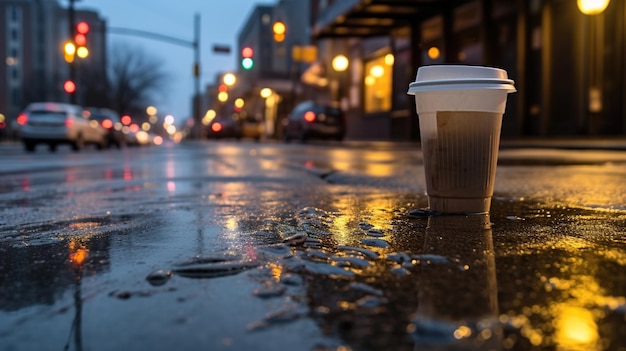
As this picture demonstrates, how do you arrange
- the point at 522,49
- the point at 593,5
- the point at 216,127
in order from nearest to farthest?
1. the point at 593,5
2. the point at 522,49
3. the point at 216,127

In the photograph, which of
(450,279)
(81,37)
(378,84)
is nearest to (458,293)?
(450,279)

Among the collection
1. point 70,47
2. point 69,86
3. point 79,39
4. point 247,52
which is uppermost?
point 79,39

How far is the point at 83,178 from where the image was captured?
7.04 metres

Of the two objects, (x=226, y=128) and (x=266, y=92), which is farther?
(x=266, y=92)

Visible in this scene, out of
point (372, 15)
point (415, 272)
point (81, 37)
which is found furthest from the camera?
point (81, 37)

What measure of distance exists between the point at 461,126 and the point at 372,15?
1541 cm

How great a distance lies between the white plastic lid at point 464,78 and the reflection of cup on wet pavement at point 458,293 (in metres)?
0.75

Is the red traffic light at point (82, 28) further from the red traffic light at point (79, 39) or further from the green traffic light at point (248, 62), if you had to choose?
the green traffic light at point (248, 62)

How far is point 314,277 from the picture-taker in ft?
6.86

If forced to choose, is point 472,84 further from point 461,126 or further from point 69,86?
point 69,86

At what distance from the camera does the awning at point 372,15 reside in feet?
53.8

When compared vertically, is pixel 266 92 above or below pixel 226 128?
above

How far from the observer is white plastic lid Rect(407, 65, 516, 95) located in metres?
2.99

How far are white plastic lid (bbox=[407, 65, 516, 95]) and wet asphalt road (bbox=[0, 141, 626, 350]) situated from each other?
2.43ft
